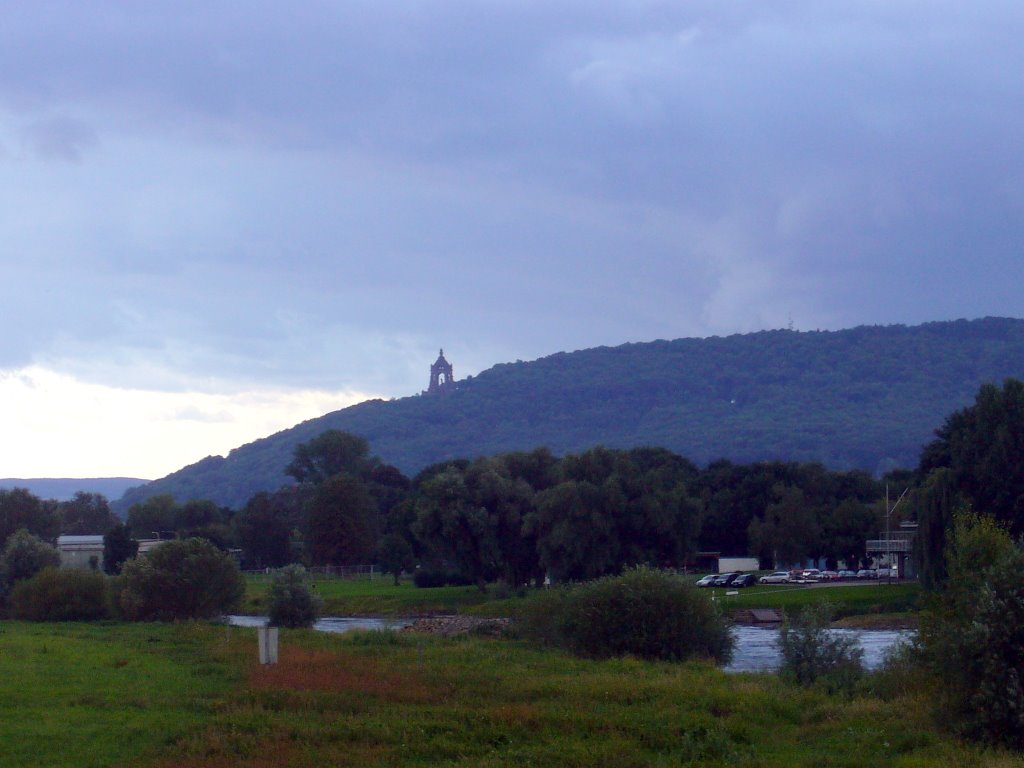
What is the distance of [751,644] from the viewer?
59.4 m

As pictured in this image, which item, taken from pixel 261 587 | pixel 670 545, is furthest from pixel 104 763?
pixel 261 587

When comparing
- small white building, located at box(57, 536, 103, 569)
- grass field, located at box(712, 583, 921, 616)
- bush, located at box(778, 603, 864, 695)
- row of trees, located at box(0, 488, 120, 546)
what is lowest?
grass field, located at box(712, 583, 921, 616)

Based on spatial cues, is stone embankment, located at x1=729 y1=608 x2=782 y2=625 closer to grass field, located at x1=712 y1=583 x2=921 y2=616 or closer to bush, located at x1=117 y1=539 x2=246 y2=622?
grass field, located at x1=712 y1=583 x2=921 y2=616

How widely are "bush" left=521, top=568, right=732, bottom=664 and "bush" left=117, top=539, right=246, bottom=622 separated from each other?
31740 mm

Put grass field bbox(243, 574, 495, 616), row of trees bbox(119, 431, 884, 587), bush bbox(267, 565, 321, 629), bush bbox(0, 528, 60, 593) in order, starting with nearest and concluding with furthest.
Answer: bush bbox(267, 565, 321, 629), bush bbox(0, 528, 60, 593), row of trees bbox(119, 431, 884, 587), grass field bbox(243, 574, 495, 616)

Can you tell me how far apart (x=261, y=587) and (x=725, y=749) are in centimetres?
8424

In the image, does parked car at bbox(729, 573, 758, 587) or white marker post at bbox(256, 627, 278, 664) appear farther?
parked car at bbox(729, 573, 758, 587)

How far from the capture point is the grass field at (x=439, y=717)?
2223 centimetres

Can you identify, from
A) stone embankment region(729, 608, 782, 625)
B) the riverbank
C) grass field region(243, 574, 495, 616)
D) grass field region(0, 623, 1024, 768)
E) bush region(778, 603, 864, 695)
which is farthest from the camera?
grass field region(243, 574, 495, 616)

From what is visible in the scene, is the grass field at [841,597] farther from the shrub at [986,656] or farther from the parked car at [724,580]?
the shrub at [986,656]

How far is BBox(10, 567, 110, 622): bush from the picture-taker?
72500 mm

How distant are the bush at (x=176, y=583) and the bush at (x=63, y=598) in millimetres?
4299

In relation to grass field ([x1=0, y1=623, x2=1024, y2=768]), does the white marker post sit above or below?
above

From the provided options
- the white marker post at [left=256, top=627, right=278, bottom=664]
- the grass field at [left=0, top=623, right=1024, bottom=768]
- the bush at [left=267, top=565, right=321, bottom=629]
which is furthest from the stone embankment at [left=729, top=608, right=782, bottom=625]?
the white marker post at [left=256, top=627, right=278, bottom=664]
